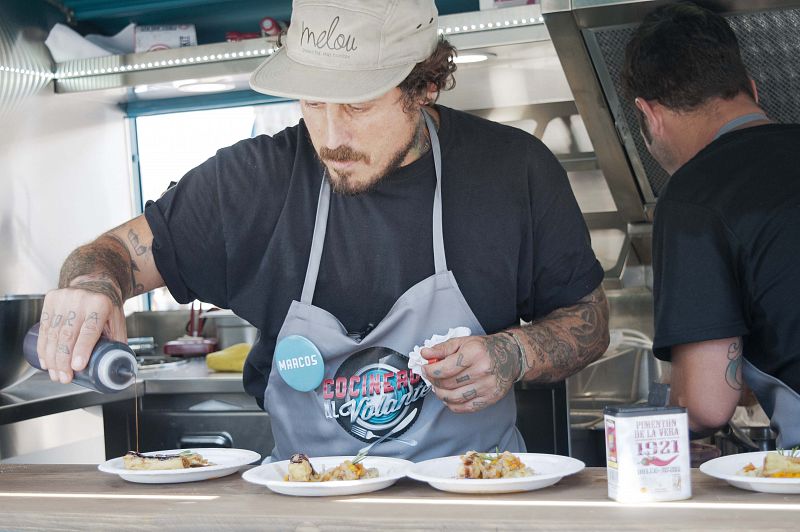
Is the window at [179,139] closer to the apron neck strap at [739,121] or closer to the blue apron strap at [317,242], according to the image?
the blue apron strap at [317,242]

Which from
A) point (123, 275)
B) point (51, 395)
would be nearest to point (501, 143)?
point (123, 275)

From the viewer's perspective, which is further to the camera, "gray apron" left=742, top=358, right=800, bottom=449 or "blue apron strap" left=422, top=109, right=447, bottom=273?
"blue apron strap" left=422, top=109, right=447, bottom=273

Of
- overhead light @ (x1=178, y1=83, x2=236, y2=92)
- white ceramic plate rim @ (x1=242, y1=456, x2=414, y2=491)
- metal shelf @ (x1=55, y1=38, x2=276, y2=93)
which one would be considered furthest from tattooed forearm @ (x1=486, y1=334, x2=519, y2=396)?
overhead light @ (x1=178, y1=83, x2=236, y2=92)

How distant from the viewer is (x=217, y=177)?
203 centimetres

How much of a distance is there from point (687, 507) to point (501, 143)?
0.97 meters

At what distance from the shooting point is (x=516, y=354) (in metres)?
1.76

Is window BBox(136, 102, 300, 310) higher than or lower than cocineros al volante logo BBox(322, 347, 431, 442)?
higher

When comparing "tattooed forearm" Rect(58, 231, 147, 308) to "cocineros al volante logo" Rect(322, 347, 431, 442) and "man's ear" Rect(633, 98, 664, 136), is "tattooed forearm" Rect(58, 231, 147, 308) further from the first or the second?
"man's ear" Rect(633, 98, 664, 136)

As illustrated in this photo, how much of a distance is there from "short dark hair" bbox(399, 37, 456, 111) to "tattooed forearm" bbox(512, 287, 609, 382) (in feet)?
1.61

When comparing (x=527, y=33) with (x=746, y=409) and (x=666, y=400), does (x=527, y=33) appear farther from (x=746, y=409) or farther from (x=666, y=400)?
(x=666, y=400)

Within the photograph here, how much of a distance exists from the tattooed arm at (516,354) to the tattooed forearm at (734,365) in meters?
0.25

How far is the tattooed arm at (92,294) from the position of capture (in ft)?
5.09

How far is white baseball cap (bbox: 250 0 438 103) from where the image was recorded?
5.68 ft

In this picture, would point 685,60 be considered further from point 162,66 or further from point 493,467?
point 162,66
